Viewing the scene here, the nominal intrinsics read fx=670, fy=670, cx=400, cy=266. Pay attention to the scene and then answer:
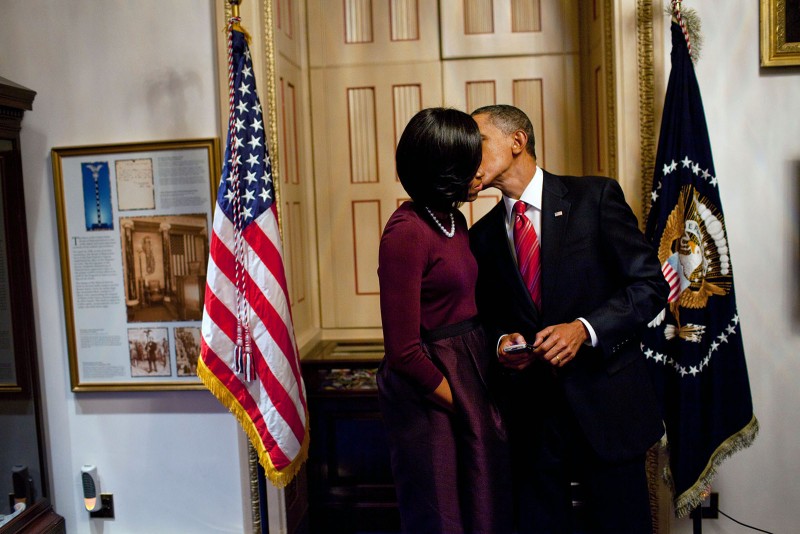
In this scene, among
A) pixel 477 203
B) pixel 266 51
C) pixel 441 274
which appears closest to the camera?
pixel 441 274

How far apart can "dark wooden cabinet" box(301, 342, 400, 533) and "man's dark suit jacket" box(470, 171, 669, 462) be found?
4.32 feet

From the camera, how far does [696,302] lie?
2.62 metres

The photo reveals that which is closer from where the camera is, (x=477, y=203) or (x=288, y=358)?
(x=288, y=358)

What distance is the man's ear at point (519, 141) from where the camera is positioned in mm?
2084

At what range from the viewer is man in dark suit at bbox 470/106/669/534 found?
77.9 inches

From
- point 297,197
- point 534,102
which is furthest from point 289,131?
point 534,102

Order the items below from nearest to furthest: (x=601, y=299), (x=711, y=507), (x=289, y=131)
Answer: (x=601, y=299) → (x=711, y=507) → (x=289, y=131)

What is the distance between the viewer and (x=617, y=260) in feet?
6.57

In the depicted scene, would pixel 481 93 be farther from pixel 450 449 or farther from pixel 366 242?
pixel 450 449

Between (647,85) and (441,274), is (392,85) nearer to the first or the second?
(647,85)

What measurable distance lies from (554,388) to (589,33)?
2.04 metres

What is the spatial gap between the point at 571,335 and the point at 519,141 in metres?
0.62

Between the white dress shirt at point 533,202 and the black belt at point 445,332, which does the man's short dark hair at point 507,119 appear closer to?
the white dress shirt at point 533,202

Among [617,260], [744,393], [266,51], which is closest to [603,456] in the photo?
[617,260]
